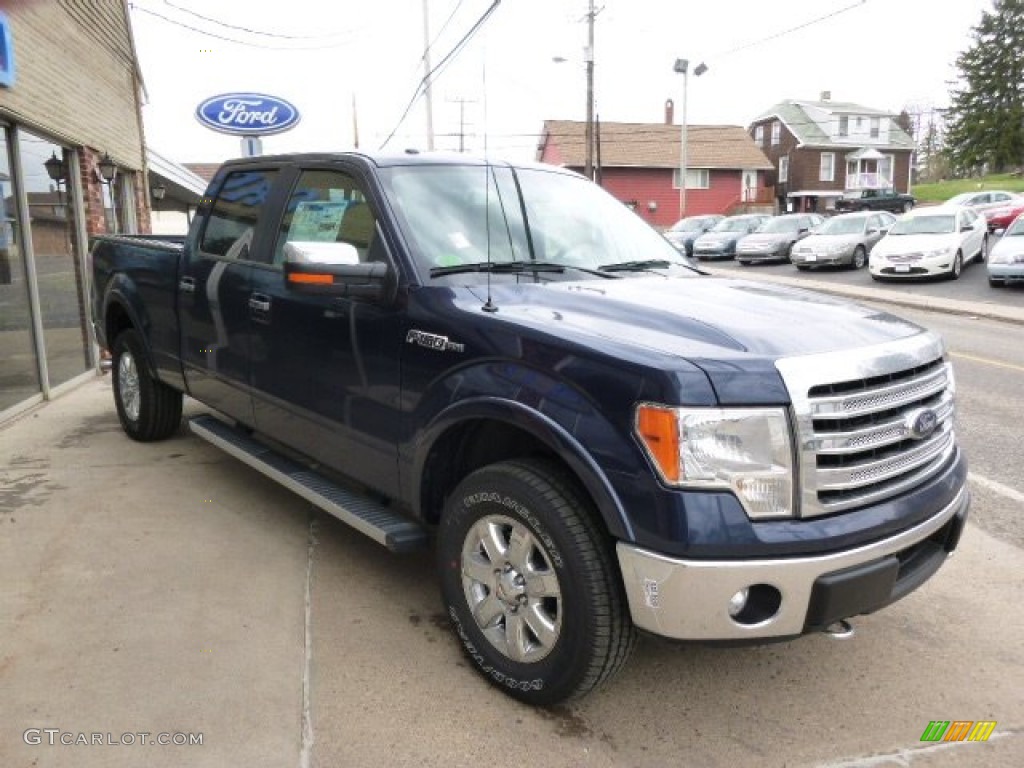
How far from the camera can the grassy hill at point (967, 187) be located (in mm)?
54416

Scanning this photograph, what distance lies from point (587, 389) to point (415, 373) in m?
0.88

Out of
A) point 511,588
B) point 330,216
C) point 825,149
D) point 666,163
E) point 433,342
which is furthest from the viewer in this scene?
point 825,149

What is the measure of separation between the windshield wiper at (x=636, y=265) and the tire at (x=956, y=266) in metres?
17.3

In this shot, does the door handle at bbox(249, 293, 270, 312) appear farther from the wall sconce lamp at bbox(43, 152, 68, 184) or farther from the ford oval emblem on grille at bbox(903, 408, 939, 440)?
the wall sconce lamp at bbox(43, 152, 68, 184)

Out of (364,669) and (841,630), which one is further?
(364,669)

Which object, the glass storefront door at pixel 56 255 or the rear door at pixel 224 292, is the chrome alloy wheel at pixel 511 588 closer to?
the rear door at pixel 224 292

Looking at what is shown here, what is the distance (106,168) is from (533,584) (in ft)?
33.7

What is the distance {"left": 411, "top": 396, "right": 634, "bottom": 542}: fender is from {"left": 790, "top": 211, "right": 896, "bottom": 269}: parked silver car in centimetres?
2118

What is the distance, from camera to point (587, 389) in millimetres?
2582

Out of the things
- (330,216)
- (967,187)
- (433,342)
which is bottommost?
(433,342)

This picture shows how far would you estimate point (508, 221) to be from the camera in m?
3.79

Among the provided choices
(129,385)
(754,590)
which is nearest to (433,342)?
(754,590)

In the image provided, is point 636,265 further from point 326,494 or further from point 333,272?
point 326,494

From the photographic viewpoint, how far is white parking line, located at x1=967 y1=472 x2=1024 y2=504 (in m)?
5.10
